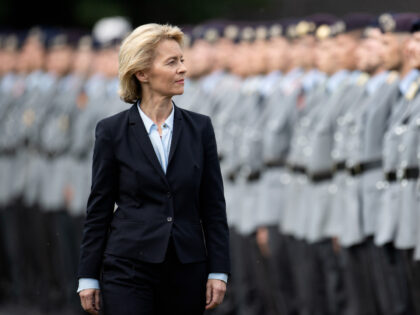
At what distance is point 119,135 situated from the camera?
18.2 feet

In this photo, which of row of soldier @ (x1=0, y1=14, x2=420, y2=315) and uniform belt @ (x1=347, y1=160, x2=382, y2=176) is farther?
uniform belt @ (x1=347, y1=160, x2=382, y2=176)

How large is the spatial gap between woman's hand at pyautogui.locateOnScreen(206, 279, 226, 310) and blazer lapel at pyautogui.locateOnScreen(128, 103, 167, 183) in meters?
0.52

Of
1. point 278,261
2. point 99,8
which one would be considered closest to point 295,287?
point 278,261

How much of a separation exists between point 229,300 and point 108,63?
307 cm

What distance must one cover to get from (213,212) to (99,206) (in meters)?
0.52

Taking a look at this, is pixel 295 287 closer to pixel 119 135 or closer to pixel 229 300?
pixel 229 300

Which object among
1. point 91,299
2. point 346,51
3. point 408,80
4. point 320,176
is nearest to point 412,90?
point 408,80

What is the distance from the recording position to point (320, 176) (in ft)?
28.3

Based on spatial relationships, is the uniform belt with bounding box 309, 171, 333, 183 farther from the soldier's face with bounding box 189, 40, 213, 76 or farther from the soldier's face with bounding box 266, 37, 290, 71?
the soldier's face with bounding box 189, 40, 213, 76

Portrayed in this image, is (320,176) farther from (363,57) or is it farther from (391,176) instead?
(391,176)

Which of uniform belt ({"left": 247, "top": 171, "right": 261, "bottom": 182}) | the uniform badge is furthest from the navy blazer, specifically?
the uniform badge

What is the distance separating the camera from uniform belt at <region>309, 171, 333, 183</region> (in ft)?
28.2

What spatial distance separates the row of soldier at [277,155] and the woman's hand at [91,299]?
2.26 metres

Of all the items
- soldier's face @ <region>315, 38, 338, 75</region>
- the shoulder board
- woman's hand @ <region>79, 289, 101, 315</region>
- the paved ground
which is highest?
soldier's face @ <region>315, 38, 338, 75</region>
